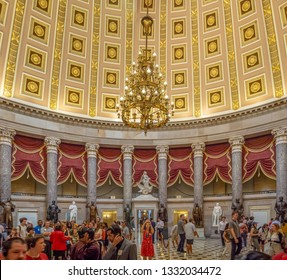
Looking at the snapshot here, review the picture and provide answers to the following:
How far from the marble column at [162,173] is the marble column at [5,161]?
31.6ft

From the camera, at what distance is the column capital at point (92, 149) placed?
2527 centimetres

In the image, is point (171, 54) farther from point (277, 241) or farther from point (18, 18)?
point (277, 241)

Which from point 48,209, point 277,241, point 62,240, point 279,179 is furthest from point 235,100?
point 62,240

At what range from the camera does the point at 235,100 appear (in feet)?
82.4

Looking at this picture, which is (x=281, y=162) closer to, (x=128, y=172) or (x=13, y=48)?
(x=128, y=172)

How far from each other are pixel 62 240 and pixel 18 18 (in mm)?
Answer: 16636

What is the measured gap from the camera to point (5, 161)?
822 inches

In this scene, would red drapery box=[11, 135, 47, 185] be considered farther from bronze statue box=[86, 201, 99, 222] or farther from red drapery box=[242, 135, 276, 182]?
red drapery box=[242, 135, 276, 182]

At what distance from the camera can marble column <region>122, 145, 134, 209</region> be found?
25.3 m

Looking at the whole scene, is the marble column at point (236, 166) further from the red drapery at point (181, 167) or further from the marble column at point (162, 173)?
the marble column at point (162, 173)

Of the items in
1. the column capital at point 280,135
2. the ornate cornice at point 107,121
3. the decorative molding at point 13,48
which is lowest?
the column capital at point 280,135

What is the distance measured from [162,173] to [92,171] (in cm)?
462

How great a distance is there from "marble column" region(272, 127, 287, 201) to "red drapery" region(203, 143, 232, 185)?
352 centimetres

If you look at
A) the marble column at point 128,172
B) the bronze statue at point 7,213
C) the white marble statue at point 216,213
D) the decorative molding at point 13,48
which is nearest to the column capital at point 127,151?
the marble column at point 128,172
